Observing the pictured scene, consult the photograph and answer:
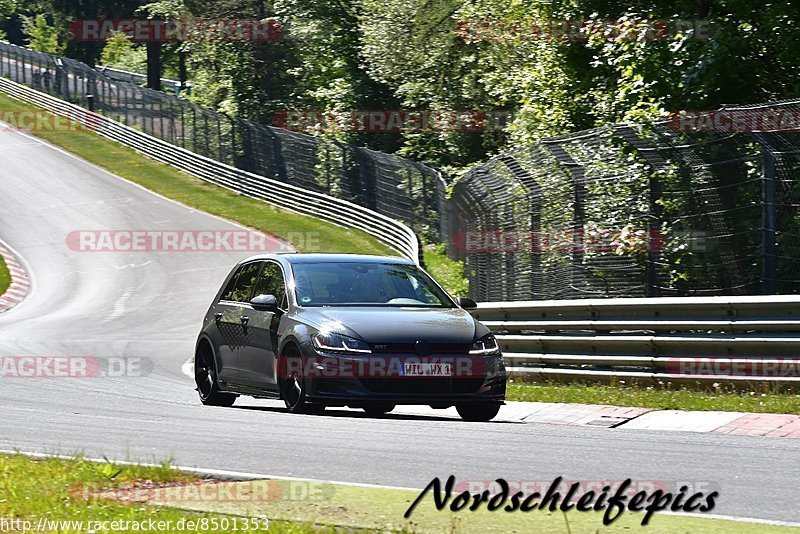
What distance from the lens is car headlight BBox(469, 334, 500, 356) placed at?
11373 mm

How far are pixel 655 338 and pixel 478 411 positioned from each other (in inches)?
98.2

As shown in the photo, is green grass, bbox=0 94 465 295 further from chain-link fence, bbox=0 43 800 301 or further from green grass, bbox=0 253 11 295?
green grass, bbox=0 253 11 295

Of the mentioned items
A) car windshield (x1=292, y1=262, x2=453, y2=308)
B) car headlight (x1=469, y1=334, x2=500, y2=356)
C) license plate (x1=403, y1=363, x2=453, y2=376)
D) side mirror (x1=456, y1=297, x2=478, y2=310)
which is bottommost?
license plate (x1=403, y1=363, x2=453, y2=376)

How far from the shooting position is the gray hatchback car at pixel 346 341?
11078 mm

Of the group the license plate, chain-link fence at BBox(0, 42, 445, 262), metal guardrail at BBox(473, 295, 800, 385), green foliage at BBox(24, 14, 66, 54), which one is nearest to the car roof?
the license plate

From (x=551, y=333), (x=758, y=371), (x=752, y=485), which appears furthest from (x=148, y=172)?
(x=752, y=485)

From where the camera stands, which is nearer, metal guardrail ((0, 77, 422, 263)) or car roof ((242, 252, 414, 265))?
car roof ((242, 252, 414, 265))

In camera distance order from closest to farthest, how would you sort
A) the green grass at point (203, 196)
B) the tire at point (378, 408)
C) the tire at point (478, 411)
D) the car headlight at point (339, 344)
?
the car headlight at point (339, 344)
the tire at point (378, 408)
the tire at point (478, 411)
the green grass at point (203, 196)

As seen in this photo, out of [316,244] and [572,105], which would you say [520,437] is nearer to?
[572,105]

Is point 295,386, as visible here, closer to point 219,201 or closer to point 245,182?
point 219,201

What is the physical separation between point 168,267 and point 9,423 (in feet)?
90.5

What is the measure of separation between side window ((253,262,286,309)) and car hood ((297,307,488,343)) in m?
0.62

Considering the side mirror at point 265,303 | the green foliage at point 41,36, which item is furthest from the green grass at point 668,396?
the green foliage at point 41,36

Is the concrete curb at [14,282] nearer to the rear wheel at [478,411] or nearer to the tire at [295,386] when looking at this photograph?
the tire at [295,386]
